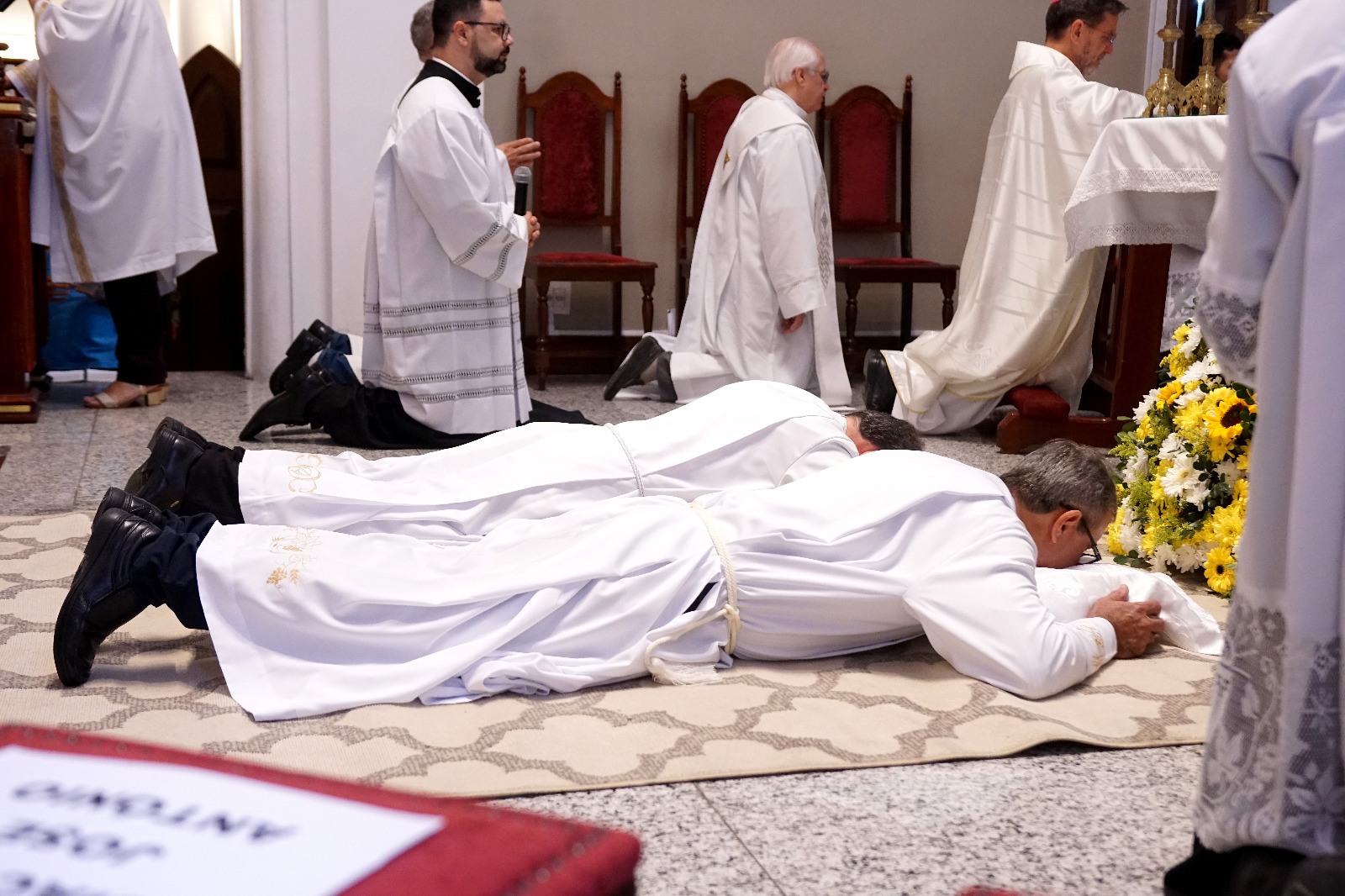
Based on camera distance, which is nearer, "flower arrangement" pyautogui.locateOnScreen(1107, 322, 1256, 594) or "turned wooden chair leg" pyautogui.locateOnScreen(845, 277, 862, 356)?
"flower arrangement" pyautogui.locateOnScreen(1107, 322, 1256, 594)

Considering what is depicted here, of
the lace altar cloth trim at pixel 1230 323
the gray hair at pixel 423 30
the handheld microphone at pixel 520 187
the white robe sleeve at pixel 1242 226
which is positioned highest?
the gray hair at pixel 423 30

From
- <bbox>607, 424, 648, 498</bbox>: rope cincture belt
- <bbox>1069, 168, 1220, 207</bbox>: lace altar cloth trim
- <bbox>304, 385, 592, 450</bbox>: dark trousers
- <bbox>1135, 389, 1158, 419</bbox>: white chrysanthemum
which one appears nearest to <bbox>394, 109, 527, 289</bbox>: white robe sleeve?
<bbox>304, 385, 592, 450</bbox>: dark trousers

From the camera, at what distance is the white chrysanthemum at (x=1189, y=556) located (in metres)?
3.41

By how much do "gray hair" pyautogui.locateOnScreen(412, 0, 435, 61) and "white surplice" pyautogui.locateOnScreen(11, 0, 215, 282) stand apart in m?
1.02

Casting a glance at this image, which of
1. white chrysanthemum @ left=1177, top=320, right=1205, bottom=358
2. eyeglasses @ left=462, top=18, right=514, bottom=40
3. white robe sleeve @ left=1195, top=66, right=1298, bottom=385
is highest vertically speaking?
eyeglasses @ left=462, top=18, right=514, bottom=40

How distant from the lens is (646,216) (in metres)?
7.81

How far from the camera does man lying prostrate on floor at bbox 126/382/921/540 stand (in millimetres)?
3066

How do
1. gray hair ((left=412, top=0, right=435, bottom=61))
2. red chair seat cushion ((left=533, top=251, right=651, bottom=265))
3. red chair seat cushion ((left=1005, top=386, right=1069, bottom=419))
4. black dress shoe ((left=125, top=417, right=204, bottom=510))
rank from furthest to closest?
1. red chair seat cushion ((left=533, top=251, right=651, bottom=265))
2. gray hair ((left=412, top=0, right=435, bottom=61))
3. red chair seat cushion ((left=1005, top=386, right=1069, bottom=419))
4. black dress shoe ((left=125, top=417, right=204, bottom=510))

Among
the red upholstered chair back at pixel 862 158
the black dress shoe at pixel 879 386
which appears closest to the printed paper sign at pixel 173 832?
the black dress shoe at pixel 879 386

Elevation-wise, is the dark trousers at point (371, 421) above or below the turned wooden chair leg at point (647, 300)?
below

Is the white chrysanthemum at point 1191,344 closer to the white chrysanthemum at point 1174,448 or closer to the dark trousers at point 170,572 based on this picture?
the white chrysanthemum at point 1174,448

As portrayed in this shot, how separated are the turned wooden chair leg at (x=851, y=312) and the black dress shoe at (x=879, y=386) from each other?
1.33 m

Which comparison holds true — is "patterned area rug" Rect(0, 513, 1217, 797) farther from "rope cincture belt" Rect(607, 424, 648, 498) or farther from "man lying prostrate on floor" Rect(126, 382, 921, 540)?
"rope cincture belt" Rect(607, 424, 648, 498)

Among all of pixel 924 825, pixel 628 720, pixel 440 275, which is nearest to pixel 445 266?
pixel 440 275
